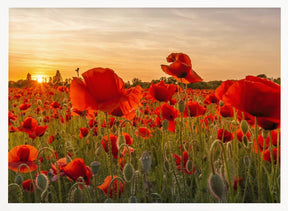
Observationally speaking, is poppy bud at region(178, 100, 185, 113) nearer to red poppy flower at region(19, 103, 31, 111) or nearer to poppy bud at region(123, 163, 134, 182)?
poppy bud at region(123, 163, 134, 182)

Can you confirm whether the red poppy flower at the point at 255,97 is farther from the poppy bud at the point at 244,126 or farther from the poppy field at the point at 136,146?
the poppy bud at the point at 244,126

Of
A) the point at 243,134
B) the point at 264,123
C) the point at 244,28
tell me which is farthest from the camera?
the point at 244,28

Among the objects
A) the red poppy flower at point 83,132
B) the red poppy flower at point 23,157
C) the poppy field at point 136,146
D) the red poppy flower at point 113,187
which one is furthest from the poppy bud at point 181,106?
the red poppy flower at point 23,157

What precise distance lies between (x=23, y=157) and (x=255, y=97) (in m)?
1.49

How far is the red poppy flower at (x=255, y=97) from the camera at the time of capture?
1.38 m

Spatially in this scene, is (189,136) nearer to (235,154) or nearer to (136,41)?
(235,154)

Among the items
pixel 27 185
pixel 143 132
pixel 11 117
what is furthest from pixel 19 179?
pixel 143 132

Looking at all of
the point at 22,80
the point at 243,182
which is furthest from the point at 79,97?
the point at 243,182

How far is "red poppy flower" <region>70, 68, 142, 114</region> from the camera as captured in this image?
1.63 meters

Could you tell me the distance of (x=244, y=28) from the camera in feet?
7.45

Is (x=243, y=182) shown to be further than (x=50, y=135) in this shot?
No

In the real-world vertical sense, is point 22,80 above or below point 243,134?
above

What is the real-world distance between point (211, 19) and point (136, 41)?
55 centimetres

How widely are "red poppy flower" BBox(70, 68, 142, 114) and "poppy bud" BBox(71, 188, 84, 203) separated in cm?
51
